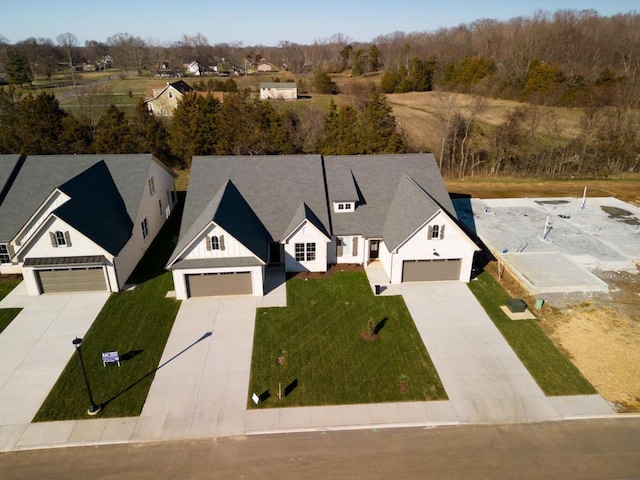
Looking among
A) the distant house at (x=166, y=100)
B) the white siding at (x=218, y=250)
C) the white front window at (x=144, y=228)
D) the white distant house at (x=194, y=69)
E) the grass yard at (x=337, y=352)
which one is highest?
the white distant house at (x=194, y=69)

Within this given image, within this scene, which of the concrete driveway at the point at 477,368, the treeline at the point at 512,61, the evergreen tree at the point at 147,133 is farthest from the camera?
the treeline at the point at 512,61

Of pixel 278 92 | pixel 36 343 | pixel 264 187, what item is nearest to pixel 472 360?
pixel 264 187

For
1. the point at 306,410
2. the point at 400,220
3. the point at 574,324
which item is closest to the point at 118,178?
the point at 400,220

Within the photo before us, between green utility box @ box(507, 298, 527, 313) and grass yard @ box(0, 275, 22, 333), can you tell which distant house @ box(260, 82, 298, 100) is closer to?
grass yard @ box(0, 275, 22, 333)

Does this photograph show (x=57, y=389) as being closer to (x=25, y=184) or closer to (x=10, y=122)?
(x=25, y=184)

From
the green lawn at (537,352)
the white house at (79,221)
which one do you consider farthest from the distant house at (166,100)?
the green lawn at (537,352)

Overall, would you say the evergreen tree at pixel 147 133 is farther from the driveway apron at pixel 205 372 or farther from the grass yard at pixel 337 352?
the grass yard at pixel 337 352

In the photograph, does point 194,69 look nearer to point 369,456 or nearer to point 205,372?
point 205,372
